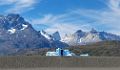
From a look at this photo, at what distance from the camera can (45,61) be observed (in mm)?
54781

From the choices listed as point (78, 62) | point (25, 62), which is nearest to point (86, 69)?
point (78, 62)

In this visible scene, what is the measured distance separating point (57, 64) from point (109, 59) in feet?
27.4

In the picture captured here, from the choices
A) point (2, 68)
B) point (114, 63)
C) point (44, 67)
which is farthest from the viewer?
point (114, 63)

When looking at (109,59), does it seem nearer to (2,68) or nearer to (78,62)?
(78,62)

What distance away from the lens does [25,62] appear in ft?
174

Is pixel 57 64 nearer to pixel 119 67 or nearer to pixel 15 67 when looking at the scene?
pixel 15 67

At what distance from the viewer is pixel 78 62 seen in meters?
56.1

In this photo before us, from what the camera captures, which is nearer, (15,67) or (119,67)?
(15,67)

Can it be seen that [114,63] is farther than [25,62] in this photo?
Yes

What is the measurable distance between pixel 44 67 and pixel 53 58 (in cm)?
213

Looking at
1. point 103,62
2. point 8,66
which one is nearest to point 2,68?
point 8,66

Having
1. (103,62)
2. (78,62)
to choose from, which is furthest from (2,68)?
(103,62)

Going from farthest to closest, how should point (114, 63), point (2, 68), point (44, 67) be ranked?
point (114, 63) → point (44, 67) → point (2, 68)

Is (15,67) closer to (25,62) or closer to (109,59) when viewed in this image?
(25,62)
